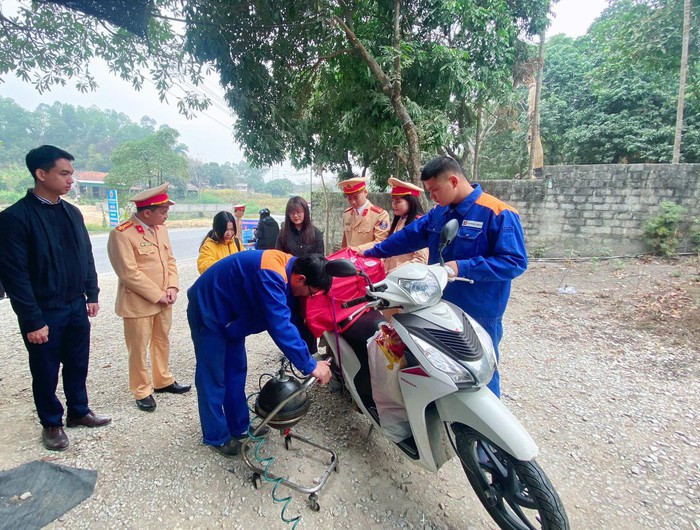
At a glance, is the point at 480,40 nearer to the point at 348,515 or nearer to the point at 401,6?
the point at 401,6

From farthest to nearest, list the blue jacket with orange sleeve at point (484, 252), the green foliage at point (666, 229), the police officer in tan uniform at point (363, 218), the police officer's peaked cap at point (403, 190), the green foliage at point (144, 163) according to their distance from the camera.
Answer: the green foliage at point (144, 163) → the green foliage at point (666, 229) → the police officer in tan uniform at point (363, 218) → the police officer's peaked cap at point (403, 190) → the blue jacket with orange sleeve at point (484, 252)

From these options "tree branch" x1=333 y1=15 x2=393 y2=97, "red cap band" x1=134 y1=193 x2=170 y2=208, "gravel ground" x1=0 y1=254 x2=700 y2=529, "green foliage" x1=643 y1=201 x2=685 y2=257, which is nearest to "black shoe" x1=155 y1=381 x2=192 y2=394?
"gravel ground" x1=0 y1=254 x2=700 y2=529

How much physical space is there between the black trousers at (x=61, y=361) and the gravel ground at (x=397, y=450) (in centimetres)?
20

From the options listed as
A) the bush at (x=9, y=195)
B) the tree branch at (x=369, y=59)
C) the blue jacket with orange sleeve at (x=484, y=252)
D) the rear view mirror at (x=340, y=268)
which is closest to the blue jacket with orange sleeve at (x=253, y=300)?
the rear view mirror at (x=340, y=268)

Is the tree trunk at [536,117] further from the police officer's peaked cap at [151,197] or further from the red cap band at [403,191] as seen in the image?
the police officer's peaked cap at [151,197]

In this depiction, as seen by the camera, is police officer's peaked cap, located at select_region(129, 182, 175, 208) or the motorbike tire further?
police officer's peaked cap, located at select_region(129, 182, 175, 208)

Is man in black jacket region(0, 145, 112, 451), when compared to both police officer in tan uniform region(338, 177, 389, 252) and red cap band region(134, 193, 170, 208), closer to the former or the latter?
red cap band region(134, 193, 170, 208)

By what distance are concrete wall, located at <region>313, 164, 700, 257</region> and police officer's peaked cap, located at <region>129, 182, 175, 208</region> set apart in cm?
715

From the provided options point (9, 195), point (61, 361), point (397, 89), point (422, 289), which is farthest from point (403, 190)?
point (9, 195)

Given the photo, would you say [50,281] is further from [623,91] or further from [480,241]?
[623,91]

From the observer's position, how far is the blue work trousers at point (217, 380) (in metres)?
2.11

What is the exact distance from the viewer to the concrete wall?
6.99 m

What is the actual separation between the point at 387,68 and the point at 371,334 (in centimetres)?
530

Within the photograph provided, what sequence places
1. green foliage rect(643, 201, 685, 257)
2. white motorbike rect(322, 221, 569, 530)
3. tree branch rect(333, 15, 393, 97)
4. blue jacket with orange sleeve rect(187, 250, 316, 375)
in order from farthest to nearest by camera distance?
green foliage rect(643, 201, 685, 257) → tree branch rect(333, 15, 393, 97) → blue jacket with orange sleeve rect(187, 250, 316, 375) → white motorbike rect(322, 221, 569, 530)
